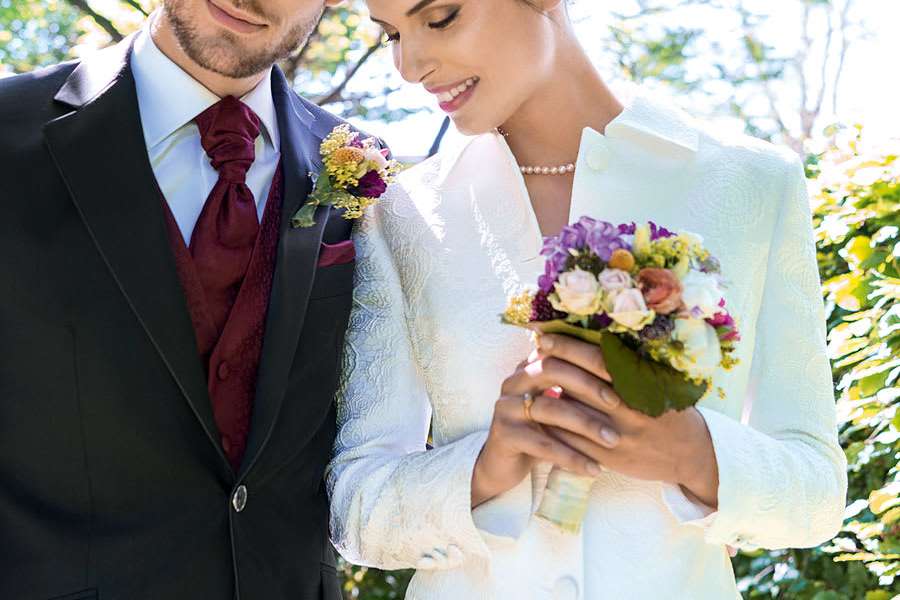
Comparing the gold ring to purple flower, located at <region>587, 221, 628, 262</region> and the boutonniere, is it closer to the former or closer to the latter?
purple flower, located at <region>587, 221, 628, 262</region>

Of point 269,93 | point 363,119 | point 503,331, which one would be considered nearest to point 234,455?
point 503,331

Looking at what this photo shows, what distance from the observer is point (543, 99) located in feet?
10.1

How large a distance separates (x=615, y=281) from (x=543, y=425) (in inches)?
16.4

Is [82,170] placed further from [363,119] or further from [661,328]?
[363,119]

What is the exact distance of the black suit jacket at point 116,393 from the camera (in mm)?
2717

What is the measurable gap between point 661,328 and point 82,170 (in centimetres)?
130

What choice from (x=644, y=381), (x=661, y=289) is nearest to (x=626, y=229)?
(x=661, y=289)

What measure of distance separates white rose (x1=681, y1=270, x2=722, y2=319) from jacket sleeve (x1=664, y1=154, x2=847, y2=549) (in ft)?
1.19

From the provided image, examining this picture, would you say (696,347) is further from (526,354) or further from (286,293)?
(286,293)

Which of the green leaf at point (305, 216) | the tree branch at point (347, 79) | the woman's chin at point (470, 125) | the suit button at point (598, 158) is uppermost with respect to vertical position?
the woman's chin at point (470, 125)

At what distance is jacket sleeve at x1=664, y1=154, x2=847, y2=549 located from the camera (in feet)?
8.68

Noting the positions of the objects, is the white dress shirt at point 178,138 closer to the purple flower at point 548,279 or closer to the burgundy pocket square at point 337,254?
the burgundy pocket square at point 337,254

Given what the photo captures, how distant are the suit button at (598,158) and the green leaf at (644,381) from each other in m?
0.62

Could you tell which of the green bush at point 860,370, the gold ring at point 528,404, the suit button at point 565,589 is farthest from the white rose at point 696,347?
the green bush at point 860,370
